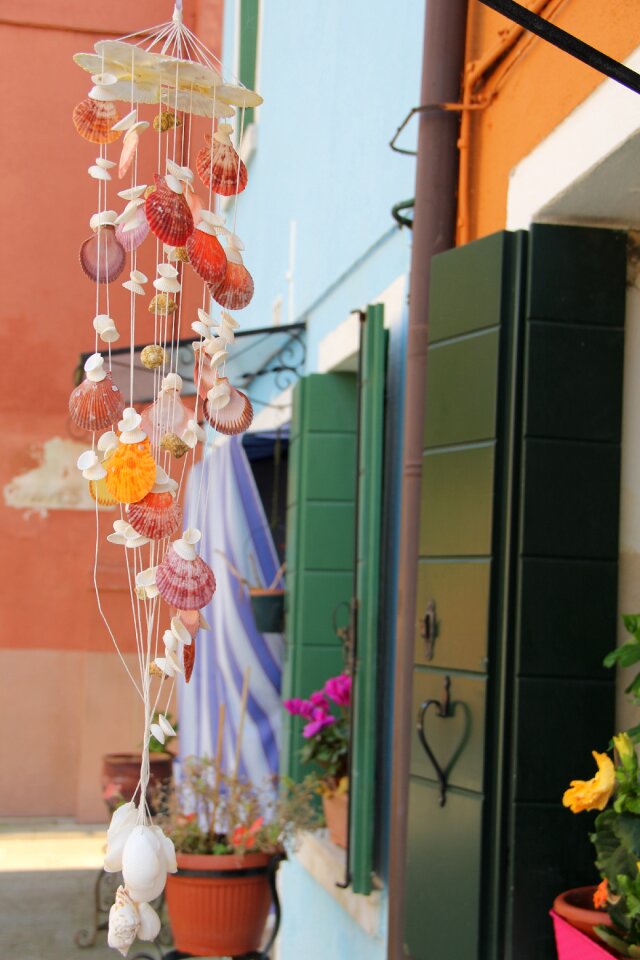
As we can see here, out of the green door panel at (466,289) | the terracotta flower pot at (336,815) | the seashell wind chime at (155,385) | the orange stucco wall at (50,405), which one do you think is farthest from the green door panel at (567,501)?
the orange stucco wall at (50,405)

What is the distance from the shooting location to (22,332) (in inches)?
421

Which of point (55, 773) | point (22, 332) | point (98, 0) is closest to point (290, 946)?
point (55, 773)

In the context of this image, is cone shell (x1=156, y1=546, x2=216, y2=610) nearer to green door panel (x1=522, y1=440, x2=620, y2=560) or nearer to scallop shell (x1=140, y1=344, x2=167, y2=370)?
scallop shell (x1=140, y1=344, x2=167, y2=370)

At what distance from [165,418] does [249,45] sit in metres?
5.94

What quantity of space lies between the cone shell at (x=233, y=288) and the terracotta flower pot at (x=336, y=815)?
2.57 m

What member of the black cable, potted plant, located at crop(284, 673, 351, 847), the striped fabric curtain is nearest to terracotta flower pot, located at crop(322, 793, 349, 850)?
potted plant, located at crop(284, 673, 351, 847)

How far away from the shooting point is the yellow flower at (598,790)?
2.24m

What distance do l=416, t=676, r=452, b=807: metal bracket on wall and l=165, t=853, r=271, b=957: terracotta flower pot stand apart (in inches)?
65.4

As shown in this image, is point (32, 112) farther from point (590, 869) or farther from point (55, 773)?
point (590, 869)

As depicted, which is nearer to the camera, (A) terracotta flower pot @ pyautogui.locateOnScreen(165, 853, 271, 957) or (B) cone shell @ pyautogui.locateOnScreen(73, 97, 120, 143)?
(B) cone shell @ pyautogui.locateOnScreen(73, 97, 120, 143)

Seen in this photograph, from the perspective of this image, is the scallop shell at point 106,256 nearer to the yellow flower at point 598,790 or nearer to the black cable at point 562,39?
the black cable at point 562,39

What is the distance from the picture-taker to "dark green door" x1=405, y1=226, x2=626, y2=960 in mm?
2668

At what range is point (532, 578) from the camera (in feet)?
8.82

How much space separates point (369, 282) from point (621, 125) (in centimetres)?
207
